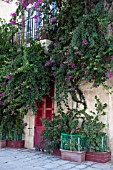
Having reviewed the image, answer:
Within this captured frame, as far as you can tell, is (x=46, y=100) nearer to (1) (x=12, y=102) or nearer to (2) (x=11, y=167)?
(1) (x=12, y=102)

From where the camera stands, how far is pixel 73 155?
286 inches

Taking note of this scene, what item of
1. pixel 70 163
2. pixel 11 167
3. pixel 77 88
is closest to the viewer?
pixel 11 167

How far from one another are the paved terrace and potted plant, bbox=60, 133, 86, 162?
0.67 feet

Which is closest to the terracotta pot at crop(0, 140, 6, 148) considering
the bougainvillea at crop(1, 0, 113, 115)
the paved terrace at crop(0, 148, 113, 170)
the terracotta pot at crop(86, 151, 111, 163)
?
the paved terrace at crop(0, 148, 113, 170)

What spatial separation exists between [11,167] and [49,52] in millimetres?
3988

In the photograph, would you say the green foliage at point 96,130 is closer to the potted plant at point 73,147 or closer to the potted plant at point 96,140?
the potted plant at point 96,140

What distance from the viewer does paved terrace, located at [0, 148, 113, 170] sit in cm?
655

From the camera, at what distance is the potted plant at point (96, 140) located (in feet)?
23.6

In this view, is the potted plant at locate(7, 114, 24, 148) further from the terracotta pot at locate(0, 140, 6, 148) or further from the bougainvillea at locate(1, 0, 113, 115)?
the bougainvillea at locate(1, 0, 113, 115)

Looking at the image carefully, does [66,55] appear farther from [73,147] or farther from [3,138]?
[3,138]

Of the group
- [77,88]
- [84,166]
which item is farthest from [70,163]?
[77,88]

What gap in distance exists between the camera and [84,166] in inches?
263

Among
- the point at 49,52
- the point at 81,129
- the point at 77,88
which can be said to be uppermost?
the point at 49,52

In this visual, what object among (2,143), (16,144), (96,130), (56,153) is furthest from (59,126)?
(2,143)
